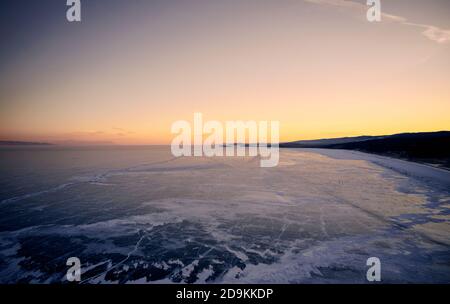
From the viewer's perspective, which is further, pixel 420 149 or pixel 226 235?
pixel 420 149

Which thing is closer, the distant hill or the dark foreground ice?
the dark foreground ice

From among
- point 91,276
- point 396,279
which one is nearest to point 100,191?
point 91,276

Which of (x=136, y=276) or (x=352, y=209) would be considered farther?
(x=352, y=209)

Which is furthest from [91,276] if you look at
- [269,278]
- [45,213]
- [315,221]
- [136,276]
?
[315,221]

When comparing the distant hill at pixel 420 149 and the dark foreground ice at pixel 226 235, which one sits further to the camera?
the distant hill at pixel 420 149

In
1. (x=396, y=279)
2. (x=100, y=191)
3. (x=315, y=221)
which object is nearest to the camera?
(x=396, y=279)
